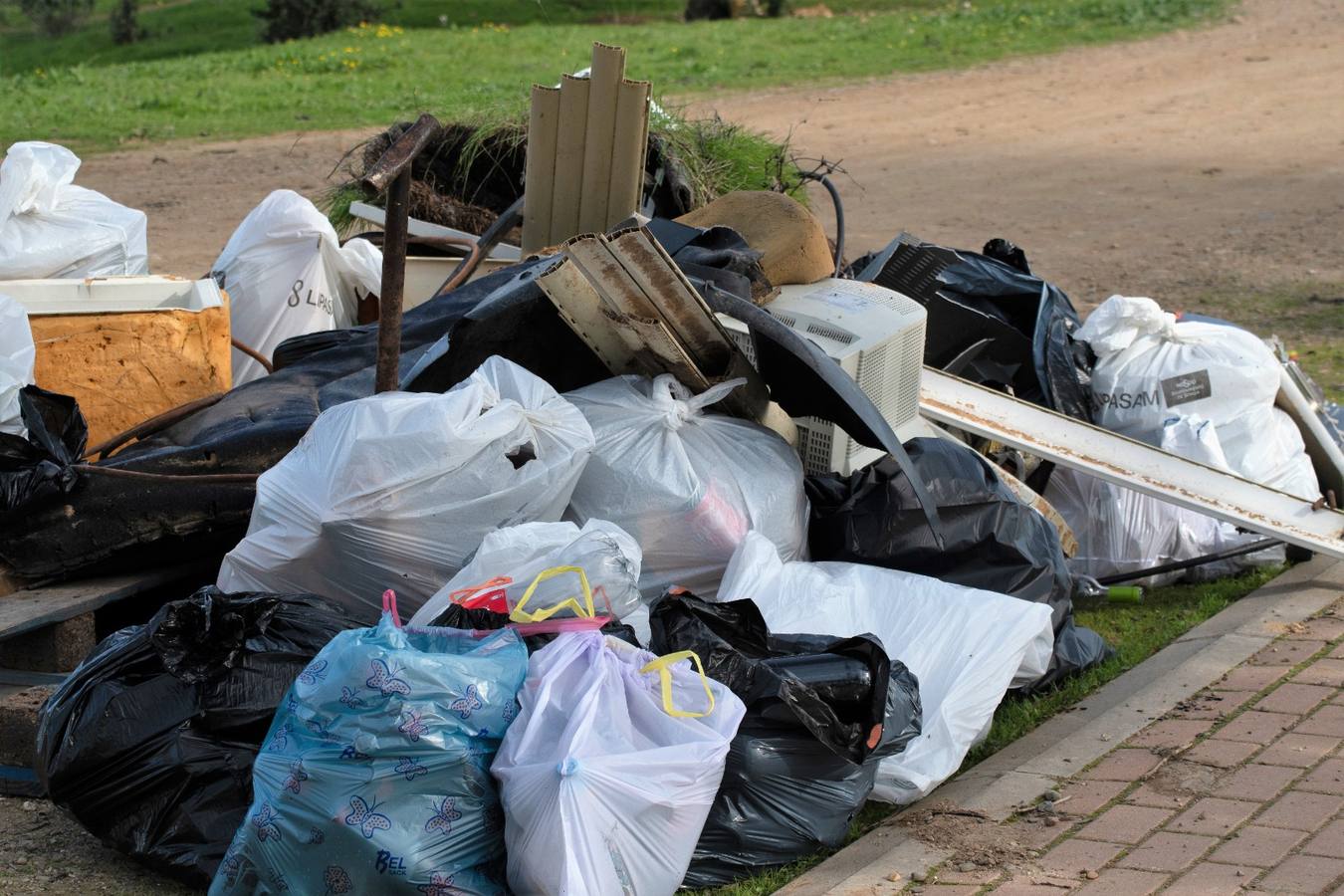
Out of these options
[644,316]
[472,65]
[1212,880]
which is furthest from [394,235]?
[472,65]

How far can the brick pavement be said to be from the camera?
2.55 meters

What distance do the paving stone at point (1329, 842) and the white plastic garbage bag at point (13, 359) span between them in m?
3.01

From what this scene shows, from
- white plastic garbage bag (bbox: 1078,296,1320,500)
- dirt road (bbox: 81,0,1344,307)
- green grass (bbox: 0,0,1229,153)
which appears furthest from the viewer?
green grass (bbox: 0,0,1229,153)

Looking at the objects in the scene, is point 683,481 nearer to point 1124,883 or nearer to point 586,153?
point 1124,883

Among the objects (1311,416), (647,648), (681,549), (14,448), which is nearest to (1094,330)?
(1311,416)

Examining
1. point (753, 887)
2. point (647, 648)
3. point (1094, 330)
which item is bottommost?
point (753, 887)

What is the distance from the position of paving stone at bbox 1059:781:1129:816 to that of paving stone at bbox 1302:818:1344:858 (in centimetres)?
37

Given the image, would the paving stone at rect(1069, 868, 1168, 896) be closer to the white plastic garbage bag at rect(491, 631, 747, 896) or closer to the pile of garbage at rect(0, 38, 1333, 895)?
the pile of garbage at rect(0, 38, 1333, 895)

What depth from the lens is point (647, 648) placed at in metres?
2.87

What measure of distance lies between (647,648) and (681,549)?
1.51 feet

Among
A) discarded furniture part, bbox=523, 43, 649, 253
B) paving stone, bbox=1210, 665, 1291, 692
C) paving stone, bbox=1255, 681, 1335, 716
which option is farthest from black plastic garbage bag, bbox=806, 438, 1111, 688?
discarded furniture part, bbox=523, 43, 649, 253

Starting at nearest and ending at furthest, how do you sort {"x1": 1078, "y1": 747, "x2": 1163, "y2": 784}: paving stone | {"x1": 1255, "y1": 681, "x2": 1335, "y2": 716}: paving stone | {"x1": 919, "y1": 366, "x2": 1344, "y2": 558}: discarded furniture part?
{"x1": 1078, "y1": 747, "x2": 1163, "y2": 784}: paving stone < {"x1": 1255, "y1": 681, "x2": 1335, "y2": 716}: paving stone < {"x1": 919, "y1": 366, "x2": 1344, "y2": 558}: discarded furniture part

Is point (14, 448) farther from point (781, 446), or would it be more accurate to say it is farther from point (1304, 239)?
point (1304, 239)

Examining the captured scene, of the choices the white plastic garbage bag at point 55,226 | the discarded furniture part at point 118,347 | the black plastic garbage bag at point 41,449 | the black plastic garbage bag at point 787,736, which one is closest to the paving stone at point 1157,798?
the black plastic garbage bag at point 787,736
